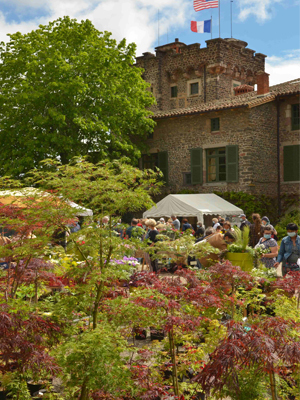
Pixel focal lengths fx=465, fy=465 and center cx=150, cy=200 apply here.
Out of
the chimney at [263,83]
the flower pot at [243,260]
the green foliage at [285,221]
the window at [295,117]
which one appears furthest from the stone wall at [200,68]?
the flower pot at [243,260]

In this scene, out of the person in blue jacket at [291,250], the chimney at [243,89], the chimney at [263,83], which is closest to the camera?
the person in blue jacket at [291,250]

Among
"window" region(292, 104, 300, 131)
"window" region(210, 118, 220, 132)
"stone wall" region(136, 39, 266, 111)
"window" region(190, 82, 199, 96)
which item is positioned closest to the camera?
"window" region(292, 104, 300, 131)

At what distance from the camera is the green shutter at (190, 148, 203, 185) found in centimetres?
2345

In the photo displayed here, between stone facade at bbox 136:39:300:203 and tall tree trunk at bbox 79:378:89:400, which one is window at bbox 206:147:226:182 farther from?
tall tree trunk at bbox 79:378:89:400

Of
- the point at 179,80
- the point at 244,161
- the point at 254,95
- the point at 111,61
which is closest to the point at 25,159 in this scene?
the point at 111,61

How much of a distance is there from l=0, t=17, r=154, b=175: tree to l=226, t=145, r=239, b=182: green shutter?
483 centimetres

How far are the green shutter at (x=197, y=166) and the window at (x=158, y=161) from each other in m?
1.67

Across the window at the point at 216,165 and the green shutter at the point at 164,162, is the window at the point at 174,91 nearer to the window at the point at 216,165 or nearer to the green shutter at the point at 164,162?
the green shutter at the point at 164,162

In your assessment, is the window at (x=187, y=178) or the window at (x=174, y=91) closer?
the window at (x=187, y=178)

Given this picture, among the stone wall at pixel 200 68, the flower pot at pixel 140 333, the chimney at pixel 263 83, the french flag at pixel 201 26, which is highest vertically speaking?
the french flag at pixel 201 26

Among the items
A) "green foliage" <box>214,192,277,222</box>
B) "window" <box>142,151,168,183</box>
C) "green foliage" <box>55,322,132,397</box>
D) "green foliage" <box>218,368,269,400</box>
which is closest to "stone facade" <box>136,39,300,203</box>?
"window" <box>142,151,168,183</box>

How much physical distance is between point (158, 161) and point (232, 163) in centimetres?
473

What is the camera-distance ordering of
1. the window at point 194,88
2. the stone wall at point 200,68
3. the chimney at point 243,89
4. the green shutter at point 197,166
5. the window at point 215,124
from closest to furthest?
the window at point 215,124, the green shutter at point 197,166, the chimney at point 243,89, the stone wall at point 200,68, the window at point 194,88

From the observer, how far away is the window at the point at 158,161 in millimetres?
24953
